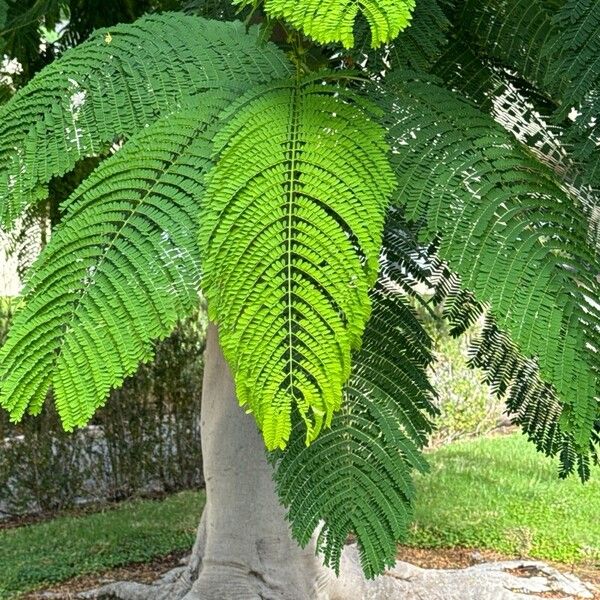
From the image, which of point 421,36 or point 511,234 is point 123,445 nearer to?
point 421,36

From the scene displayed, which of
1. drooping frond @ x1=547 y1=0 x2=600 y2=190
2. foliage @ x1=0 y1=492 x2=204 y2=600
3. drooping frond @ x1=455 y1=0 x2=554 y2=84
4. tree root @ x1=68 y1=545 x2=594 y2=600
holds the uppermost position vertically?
drooping frond @ x1=455 y1=0 x2=554 y2=84

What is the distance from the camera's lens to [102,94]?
1605 mm

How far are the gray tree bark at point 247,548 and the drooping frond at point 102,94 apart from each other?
7.99ft

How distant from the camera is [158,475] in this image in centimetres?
809

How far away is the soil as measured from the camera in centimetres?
572

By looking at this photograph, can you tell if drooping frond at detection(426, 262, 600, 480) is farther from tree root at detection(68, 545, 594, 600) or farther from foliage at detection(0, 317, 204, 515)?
foliage at detection(0, 317, 204, 515)

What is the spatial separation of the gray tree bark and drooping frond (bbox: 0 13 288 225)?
244cm

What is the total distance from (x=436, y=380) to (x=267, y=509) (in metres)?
5.22

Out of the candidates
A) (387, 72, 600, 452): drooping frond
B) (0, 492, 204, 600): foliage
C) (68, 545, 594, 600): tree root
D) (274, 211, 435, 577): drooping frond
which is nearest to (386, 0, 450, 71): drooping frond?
(387, 72, 600, 452): drooping frond

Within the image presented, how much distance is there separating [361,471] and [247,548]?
2965 millimetres

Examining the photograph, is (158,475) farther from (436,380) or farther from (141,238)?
(141,238)

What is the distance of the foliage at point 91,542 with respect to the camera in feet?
19.4

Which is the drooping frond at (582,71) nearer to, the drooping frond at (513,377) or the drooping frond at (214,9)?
the drooping frond at (513,377)

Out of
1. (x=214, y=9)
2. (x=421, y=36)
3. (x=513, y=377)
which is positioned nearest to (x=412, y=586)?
(x=513, y=377)
